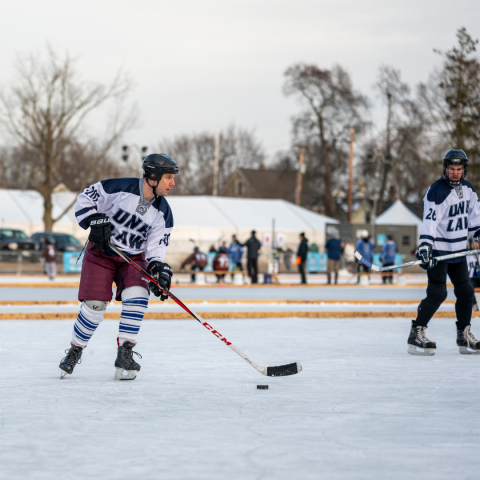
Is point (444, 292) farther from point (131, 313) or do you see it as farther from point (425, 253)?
point (131, 313)

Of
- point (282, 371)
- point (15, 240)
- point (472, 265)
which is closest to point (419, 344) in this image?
point (282, 371)

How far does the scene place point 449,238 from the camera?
572 centimetres

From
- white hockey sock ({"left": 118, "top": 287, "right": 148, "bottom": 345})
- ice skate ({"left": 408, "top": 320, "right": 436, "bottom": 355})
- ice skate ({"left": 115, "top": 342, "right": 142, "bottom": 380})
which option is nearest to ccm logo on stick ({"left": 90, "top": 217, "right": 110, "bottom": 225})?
white hockey sock ({"left": 118, "top": 287, "right": 148, "bottom": 345})

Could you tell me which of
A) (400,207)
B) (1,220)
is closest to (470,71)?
(400,207)

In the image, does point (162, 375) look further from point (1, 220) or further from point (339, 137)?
point (339, 137)

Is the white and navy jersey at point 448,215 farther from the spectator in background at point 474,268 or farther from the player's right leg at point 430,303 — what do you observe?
the spectator in background at point 474,268

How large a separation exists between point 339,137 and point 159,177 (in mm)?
39899

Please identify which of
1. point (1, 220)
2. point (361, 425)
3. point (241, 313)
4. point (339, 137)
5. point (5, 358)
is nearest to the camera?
point (361, 425)

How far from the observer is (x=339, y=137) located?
43.6m

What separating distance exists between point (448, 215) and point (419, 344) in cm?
99

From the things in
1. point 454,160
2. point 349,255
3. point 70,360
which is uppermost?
point 454,160

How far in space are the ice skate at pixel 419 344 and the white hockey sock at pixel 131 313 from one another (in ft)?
7.21

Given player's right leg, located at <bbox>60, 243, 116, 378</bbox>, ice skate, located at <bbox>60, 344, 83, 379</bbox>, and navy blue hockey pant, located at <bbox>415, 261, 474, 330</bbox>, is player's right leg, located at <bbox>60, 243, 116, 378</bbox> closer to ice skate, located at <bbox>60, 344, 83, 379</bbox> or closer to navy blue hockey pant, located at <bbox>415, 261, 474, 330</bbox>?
ice skate, located at <bbox>60, 344, 83, 379</bbox>

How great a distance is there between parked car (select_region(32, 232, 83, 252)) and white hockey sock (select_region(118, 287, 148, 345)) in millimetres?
22930
